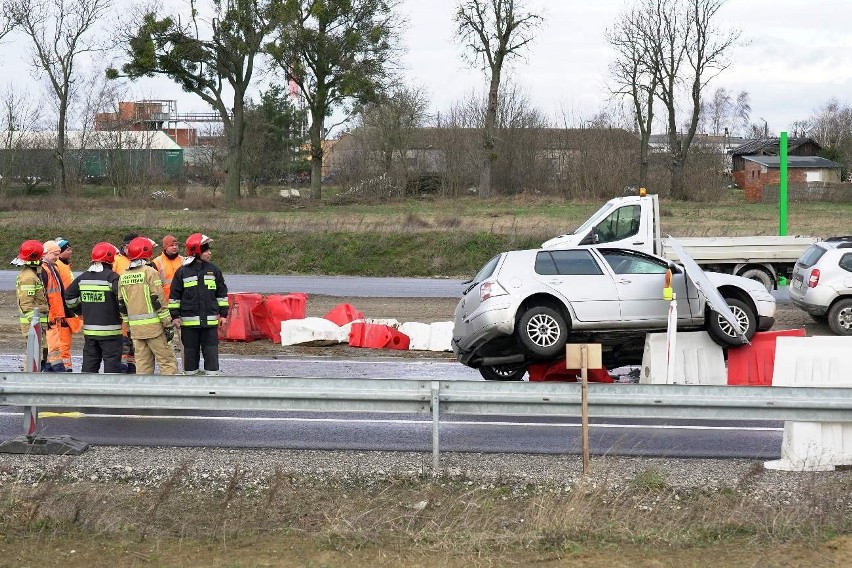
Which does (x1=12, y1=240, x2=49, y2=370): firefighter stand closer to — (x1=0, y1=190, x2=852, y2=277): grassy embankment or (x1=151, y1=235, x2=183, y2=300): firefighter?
(x1=151, y1=235, x2=183, y2=300): firefighter

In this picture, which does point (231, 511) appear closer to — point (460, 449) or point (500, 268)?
point (460, 449)

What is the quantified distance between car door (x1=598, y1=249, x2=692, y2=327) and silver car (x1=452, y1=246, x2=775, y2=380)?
0.01 m

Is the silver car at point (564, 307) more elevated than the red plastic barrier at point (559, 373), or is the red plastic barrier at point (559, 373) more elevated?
the silver car at point (564, 307)

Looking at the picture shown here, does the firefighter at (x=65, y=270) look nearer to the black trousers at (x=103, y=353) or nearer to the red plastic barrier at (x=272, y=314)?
the black trousers at (x=103, y=353)

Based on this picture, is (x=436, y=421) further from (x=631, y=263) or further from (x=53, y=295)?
(x=53, y=295)

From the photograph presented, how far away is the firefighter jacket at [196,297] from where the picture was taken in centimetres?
1195

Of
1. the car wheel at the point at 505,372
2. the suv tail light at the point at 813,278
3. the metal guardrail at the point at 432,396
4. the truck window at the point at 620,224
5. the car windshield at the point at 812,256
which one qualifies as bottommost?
the car wheel at the point at 505,372

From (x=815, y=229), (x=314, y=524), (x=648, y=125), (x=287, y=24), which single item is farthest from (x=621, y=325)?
(x=648, y=125)

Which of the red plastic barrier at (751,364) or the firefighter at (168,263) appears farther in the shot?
the firefighter at (168,263)

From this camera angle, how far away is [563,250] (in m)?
13.5

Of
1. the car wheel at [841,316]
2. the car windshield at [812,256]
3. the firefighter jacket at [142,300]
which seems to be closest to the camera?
the firefighter jacket at [142,300]

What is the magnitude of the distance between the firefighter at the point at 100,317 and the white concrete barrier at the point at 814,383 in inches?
272

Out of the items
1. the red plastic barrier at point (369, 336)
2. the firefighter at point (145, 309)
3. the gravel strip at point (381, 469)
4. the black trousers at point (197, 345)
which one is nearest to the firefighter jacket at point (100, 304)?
the firefighter at point (145, 309)

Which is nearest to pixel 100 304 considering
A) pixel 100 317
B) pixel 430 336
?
pixel 100 317
